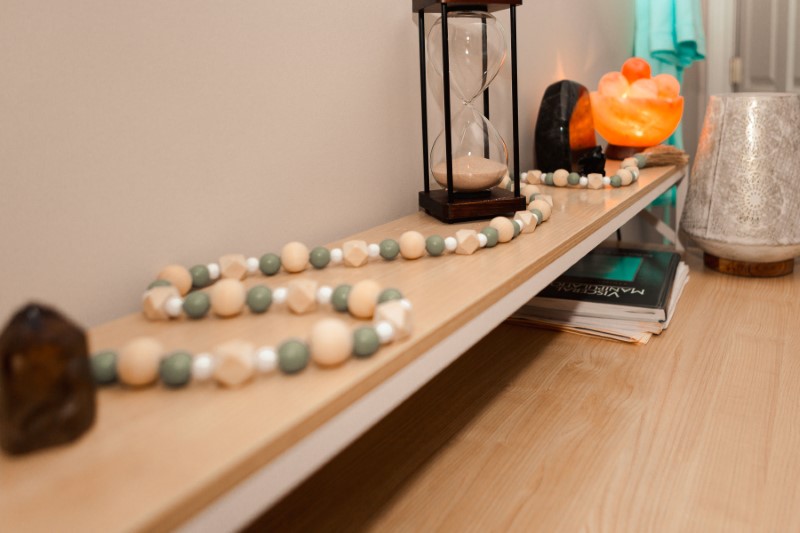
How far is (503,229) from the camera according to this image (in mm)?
789

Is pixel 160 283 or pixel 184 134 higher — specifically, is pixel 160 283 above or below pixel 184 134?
below

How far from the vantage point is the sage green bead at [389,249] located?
737 mm

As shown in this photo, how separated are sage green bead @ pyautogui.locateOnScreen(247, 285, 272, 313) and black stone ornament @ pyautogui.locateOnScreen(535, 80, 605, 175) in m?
0.81

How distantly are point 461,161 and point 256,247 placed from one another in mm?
302

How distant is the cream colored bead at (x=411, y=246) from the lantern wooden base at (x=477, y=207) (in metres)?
0.16

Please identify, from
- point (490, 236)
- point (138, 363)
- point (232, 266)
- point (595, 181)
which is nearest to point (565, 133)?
point (595, 181)

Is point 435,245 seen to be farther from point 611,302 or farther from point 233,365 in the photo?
point 611,302

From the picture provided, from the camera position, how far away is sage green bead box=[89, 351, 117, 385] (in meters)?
0.45

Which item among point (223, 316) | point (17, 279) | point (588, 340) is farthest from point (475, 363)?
point (17, 279)

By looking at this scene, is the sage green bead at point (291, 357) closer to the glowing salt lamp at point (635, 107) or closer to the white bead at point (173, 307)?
the white bead at point (173, 307)

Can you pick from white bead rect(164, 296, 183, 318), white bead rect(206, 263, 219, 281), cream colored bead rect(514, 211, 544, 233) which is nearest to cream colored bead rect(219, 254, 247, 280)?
white bead rect(206, 263, 219, 281)

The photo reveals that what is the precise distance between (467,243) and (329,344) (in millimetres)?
328

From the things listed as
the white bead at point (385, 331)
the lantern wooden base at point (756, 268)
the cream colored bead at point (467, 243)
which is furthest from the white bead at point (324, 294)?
the lantern wooden base at point (756, 268)

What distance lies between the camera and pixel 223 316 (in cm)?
59
